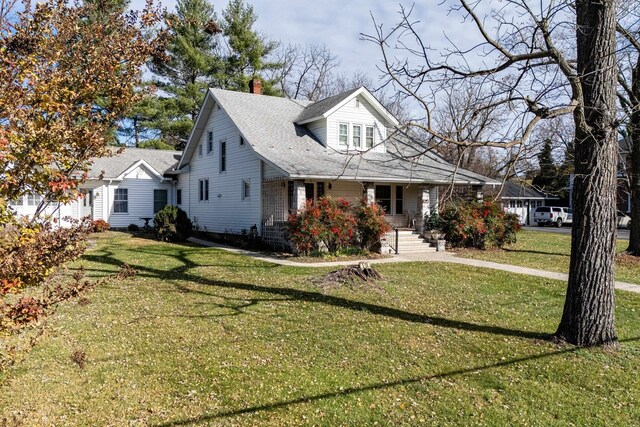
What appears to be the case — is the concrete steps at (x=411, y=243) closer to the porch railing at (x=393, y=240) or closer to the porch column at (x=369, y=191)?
the porch railing at (x=393, y=240)

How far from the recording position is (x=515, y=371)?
18.6 ft

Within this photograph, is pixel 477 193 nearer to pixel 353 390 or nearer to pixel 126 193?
pixel 353 390

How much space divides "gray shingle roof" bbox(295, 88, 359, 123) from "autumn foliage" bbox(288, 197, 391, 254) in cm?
565

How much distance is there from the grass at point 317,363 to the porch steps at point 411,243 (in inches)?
320

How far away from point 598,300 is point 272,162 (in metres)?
12.0

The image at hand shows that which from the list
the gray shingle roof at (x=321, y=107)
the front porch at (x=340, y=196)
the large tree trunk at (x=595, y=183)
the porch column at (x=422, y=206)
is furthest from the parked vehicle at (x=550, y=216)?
the large tree trunk at (x=595, y=183)

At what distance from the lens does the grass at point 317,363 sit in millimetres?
4566

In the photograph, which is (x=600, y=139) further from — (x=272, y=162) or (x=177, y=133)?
(x=177, y=133)

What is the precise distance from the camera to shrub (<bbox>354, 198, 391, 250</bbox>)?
16406mm

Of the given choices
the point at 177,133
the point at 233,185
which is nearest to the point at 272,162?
the point at 233,185

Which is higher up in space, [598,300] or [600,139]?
[600,139]

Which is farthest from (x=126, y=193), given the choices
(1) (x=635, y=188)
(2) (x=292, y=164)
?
(1) (x=635, y=188)

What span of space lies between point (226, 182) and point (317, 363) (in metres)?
16.7

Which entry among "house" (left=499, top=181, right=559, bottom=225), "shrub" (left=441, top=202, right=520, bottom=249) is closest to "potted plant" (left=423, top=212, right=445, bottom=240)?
"shrub" (left=441, top=202, right=520, bottom=249)
